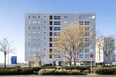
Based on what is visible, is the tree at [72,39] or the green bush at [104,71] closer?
the green bush at [104,71]

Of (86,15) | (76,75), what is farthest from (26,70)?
(86,15)

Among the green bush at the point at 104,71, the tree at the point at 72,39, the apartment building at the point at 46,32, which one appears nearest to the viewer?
the green bush at the point at 104,71

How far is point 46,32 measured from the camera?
62.1m

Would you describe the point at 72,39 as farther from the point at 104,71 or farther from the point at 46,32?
the point at 46,32

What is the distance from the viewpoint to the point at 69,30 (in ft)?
78.7

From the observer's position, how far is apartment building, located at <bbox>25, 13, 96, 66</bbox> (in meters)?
61.1

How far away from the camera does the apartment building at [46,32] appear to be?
200 feet

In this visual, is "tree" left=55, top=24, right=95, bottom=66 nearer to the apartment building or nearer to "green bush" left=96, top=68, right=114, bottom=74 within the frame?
"green bush" left=96, top=68, right=114, bottom=74

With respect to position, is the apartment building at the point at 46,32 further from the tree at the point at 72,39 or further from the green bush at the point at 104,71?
the green bush at the point at 104,71

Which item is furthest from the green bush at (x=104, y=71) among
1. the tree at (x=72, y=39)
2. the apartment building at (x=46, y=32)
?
the apartment building at (x=46, y=32)

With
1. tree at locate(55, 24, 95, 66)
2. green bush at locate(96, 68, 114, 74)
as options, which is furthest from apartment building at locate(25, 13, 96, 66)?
green bush at locate(96, 68, 114, 74)

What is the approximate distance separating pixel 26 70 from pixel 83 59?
154 ft

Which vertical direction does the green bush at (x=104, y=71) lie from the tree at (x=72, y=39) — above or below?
below

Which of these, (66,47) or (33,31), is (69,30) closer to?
(66,47)
